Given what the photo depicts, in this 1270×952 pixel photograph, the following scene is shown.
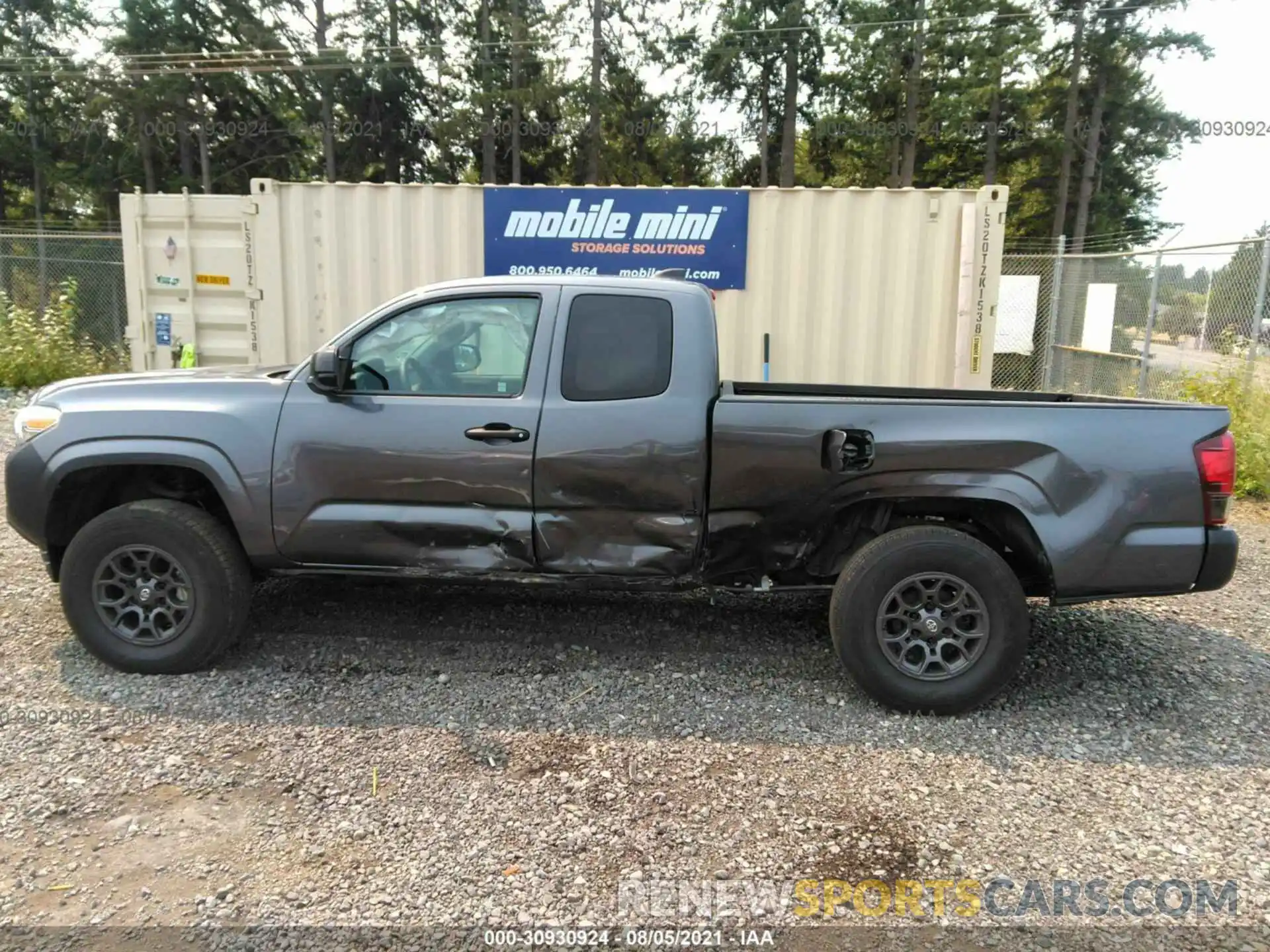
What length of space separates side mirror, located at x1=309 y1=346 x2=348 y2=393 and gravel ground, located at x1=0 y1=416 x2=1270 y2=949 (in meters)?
1.35

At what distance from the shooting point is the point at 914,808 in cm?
313

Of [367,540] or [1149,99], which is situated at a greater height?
[1149,99]

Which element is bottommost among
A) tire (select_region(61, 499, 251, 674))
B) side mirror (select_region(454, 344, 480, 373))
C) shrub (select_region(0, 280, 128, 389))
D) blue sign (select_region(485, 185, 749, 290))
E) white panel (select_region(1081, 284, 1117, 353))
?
tire (select_region(61, 499, 251, 674))

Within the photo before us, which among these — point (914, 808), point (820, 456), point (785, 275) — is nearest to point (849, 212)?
point (785, 275)

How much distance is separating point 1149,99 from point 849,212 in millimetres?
25577

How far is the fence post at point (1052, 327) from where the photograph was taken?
12.6 metres

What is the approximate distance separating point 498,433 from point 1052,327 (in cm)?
1136

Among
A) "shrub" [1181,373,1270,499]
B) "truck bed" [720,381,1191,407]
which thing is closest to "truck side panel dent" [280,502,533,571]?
"truck bed" [720,381,1191,407]

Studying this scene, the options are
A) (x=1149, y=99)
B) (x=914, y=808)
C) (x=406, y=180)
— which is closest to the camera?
(x=914, y=808)

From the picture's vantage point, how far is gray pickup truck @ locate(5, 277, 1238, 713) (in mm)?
3686

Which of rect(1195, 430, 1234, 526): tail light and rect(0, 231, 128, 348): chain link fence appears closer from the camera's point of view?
rect(1195, 430, 1234, 526): tail light

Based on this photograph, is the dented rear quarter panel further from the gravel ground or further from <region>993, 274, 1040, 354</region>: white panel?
<region>993, 274, 1040, 354</region>: white panel

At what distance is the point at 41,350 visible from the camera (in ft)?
41.9

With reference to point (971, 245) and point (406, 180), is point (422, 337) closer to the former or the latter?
point (971, 245)
